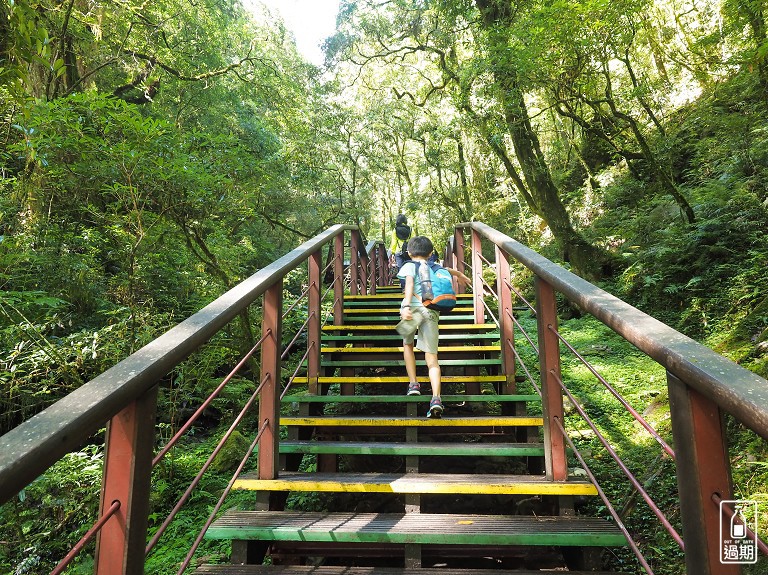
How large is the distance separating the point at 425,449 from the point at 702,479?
163 centimetres

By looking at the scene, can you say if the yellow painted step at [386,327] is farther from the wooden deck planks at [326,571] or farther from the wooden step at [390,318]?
the wooden deck planks at [326,571]

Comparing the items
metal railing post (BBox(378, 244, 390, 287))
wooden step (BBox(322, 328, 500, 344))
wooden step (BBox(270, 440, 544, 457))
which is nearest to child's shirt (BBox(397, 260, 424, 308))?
wooden step (BBox(322, 328, 500, 344))

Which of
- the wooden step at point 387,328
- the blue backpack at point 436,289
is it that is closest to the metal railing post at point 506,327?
the blue backpack at point 436,289

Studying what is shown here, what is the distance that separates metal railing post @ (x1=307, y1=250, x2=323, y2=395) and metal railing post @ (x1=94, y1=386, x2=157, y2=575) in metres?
2.08

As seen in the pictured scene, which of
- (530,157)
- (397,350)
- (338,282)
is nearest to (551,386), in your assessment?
(397,350)

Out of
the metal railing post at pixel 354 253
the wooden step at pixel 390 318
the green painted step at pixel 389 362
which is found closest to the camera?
the green painted step at pixel 389 362

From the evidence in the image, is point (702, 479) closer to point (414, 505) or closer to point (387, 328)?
point (414, 505)

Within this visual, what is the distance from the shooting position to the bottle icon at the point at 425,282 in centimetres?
325

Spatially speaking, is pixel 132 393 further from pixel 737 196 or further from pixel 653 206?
pixel 653 206

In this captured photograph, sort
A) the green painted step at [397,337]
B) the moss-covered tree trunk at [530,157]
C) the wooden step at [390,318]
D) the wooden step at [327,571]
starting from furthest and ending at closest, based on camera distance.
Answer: the moss-covered tree trunk at [530,157] → the wooden step at [390,318] → the green painted step at [397,337] → the wooden step at [327,571]

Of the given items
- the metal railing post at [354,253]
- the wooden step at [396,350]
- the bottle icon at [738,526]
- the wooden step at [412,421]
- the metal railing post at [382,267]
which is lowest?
the wooden step at [412,421]

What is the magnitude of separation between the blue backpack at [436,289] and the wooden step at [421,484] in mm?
1246

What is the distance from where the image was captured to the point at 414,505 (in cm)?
216

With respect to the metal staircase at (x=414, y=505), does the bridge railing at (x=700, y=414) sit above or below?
above
